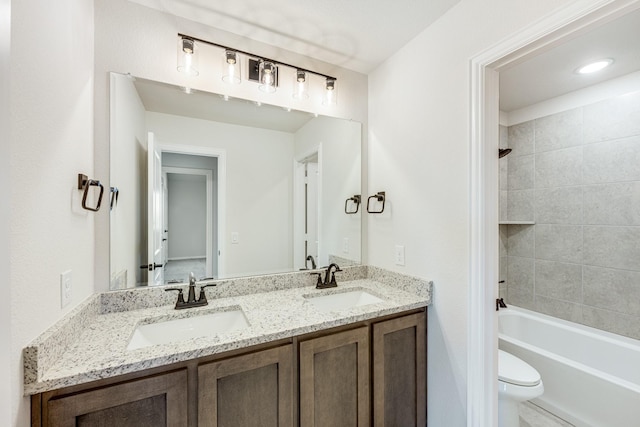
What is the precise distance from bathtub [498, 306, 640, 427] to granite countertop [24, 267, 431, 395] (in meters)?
1.38

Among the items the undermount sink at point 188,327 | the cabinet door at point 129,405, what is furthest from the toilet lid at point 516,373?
the cabinet door at point 129,405

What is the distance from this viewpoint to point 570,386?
1.92 metres

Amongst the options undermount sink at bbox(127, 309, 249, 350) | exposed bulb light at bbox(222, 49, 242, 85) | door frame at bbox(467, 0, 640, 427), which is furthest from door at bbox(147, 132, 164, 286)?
door frame at bbox(467, 0, 640, 427)

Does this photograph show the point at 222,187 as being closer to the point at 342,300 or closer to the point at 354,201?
the point at 354,201

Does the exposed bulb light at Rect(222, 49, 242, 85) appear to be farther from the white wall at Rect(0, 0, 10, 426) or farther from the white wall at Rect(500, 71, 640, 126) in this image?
the white wall at Rect(500, 71, 640, 126)

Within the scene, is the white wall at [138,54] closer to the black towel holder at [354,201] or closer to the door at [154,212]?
the door at [154,212]

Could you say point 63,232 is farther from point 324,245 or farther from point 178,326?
point 324,245

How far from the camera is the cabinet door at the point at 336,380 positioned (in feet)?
3.97

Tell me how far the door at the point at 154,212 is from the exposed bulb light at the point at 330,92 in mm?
1116

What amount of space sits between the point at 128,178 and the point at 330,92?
1353 millimetres

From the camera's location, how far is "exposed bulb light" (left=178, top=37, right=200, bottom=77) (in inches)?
56.1

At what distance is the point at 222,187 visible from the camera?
65.9 inches

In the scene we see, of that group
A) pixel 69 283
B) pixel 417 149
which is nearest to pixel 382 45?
pixel 417 149

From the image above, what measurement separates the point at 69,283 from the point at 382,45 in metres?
2.02
